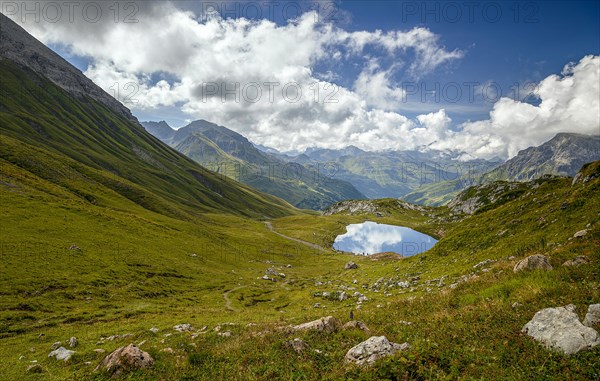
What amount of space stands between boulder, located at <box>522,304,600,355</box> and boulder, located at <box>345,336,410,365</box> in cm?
486

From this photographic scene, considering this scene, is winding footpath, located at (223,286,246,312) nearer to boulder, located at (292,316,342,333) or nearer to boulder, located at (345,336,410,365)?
boulder, located at (292,316,342,333)

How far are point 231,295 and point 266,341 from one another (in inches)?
1786

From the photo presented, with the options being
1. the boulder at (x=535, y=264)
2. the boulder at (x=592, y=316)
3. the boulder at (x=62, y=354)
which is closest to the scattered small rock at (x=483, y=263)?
the boulder at (x=535, y=264)

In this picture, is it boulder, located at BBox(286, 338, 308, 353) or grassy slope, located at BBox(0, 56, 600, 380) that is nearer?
grassy slope, located at BBox(0, 56, 600, 380)

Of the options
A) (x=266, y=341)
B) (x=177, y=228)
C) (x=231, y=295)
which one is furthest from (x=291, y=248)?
(x=266, y=341)

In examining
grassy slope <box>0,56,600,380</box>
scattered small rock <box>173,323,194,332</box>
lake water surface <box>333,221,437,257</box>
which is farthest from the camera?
lake water surface <box>333,221,437,257</box>

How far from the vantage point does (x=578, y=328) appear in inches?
387

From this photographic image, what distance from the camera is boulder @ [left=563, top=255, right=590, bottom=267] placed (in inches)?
632

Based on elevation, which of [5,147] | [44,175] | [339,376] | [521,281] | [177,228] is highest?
[5,147]

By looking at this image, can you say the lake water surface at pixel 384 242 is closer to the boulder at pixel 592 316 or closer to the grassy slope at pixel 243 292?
the grassy slope at pixel 243 292

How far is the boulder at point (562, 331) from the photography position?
9.28 meters

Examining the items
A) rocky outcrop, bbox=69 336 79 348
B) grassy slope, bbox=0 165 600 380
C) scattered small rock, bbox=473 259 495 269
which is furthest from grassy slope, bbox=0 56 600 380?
scattered small rock, bbox=473 259 495 269

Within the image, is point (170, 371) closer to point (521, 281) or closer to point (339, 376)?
point (339, 376)

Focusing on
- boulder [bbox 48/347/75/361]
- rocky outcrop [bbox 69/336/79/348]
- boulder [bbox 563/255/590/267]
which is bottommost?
rocky outcrop [bbox 69/336/79/348]
